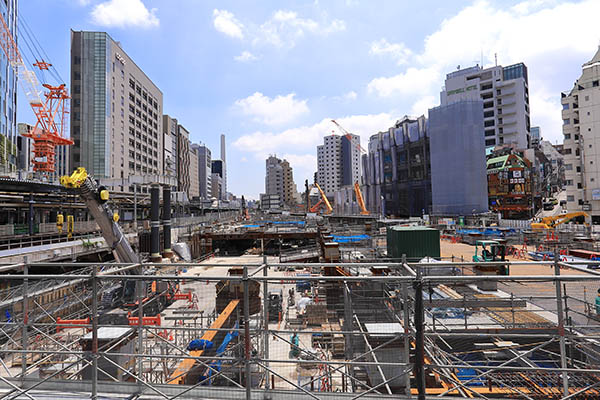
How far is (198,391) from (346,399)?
92.8 inches

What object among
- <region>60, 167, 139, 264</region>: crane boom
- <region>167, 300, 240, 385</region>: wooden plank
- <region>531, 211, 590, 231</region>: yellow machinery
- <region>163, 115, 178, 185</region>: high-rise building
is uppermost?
<region>163, 115, 178, 185</region>: high-rise building


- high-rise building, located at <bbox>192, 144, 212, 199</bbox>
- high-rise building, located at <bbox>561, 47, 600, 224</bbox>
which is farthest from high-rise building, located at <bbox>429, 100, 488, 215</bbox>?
high-rise building, located at <bbox>192, 144, 212, 199</bbox>

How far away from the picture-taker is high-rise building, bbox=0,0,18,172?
4476cm

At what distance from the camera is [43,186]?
2800cm

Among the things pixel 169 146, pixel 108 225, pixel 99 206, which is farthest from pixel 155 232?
pixel 169 146

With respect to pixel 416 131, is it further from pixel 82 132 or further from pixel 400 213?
pixel 82 132

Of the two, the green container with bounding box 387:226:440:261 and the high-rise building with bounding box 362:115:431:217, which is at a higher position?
the high-rise building with bounding box 362:115:431:217

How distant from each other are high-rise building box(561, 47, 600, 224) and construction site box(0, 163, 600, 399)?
2910cm

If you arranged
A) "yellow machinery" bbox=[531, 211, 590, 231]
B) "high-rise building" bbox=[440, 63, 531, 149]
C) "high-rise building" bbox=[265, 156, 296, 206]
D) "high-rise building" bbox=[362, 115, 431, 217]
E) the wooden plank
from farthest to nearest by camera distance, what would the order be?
"high-rise building" bbox=[265, 156, 296, 206]
"high-rise building" bbox=[440, 63, 531, 149]
"high-rise building" bbox=[362, 115, 431, 217]
"yellow machinery" bbox=[531, 211, 590, 231]
the wooden plank

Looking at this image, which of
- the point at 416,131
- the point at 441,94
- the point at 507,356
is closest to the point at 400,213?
the point at 416,131

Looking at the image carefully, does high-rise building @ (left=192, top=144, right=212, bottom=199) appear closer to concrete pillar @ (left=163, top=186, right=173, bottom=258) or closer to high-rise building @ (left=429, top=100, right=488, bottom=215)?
high-rise building @ (left=429, top=100, right=488, bottom=215)

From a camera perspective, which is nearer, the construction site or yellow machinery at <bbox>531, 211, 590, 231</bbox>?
the construction site

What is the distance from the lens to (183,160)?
12925 cm

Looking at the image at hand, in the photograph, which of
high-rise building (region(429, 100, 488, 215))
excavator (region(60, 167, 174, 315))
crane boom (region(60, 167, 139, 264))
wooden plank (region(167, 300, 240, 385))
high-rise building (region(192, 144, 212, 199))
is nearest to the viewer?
wooden plank (region(167, 300, 240, 385))
